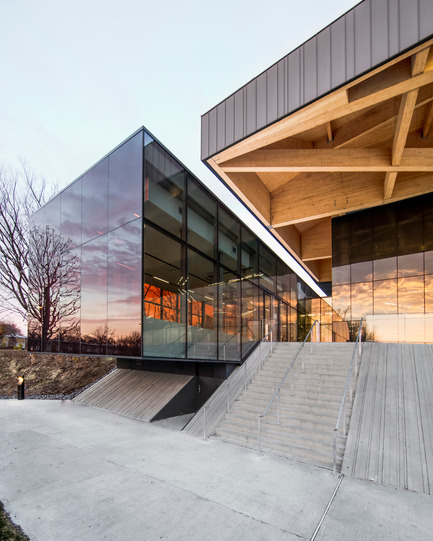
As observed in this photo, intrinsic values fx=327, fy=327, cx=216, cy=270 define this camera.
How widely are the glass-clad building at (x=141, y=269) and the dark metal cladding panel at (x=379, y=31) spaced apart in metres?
5.84

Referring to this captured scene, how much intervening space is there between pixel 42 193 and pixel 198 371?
1672cm

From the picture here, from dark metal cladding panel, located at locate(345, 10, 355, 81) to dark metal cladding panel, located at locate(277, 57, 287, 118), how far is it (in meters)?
1.57

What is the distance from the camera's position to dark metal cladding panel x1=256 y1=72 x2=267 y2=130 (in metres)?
8.70

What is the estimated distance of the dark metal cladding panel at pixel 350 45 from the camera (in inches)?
280

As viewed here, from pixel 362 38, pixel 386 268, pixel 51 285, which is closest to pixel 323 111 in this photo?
pixel 362 38

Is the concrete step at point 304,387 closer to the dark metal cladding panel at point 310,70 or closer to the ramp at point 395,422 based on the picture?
the ramp at point 395,422

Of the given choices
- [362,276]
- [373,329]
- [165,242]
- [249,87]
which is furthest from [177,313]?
[362,276]

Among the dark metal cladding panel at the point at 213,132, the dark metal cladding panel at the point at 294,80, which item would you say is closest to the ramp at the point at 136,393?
the dark metal cladding panel at the point at 213,132

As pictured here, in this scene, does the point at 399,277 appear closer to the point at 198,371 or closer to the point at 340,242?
the point at 340,242

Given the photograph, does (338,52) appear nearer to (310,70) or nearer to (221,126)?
(310,70)

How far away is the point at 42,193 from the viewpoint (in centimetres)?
2108

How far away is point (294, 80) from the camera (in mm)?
8102

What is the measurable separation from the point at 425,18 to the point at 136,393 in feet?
40.6

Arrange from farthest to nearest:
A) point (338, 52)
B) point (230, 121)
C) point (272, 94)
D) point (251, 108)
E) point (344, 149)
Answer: point (344, 149), point (230, 121), point (251, 108), point (272, 94), point (338, 52)
